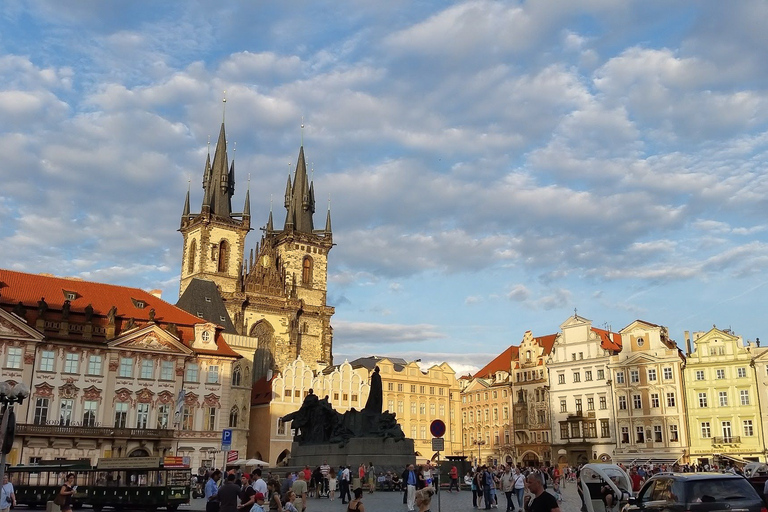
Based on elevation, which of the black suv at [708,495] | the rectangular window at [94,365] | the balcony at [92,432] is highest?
the rectangular window at [94,365]

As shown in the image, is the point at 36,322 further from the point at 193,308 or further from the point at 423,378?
the point at 423,378

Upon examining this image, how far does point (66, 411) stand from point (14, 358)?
4.58 m

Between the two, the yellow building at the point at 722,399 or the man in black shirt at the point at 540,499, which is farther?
the yellow building at the point at 722,399

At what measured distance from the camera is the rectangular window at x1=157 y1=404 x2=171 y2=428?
170 ft

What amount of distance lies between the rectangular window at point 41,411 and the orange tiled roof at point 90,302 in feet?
13.2

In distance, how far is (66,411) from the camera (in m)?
48.3

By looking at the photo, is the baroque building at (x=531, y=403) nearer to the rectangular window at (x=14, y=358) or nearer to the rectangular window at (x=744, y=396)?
the rectangular window at (x=744, y=396)

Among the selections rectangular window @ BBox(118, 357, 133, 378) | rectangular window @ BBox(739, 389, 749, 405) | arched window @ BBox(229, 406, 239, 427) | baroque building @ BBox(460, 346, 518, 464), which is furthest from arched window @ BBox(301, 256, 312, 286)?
rectangular window @ BBox(739, 389, 749, 405)

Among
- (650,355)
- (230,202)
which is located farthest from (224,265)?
(650,355)

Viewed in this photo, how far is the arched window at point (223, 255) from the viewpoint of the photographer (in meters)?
81.4

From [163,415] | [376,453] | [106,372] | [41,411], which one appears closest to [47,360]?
[41,411]

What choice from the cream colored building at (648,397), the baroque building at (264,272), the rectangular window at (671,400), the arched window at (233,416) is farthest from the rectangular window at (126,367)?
the rectangular window at (671,400)

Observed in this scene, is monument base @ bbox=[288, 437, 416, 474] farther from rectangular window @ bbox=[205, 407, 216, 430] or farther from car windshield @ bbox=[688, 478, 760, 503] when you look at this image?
rectangular window @ bbox=[205, 407, 216, 430]

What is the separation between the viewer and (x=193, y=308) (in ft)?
223
